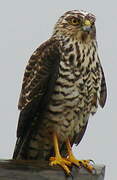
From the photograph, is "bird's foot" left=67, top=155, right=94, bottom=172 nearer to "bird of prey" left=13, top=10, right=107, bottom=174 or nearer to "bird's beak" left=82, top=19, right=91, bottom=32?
"bird of prey" left=13, top=10, right=107, bottom=174

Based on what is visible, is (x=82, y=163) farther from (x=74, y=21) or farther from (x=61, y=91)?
(x=74, y=21)

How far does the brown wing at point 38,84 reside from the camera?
6270mm

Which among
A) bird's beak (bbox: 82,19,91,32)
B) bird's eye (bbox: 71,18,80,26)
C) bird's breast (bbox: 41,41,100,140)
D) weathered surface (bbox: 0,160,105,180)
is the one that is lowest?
weathered surface (bbox: 0,160,105,180)

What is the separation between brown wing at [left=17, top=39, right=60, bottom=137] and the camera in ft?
20.6

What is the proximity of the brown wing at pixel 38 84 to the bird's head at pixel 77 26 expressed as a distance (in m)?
0.28

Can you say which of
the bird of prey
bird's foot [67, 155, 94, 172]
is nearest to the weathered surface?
bird's foot [67, 155, 94, 172]

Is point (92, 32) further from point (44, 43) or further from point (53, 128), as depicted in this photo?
point (53, 128)

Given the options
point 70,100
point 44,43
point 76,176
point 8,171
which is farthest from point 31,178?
point 44,43

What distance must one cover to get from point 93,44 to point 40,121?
41.3 inches

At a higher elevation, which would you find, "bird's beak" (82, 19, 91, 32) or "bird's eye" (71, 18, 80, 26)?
"bird's eye" (71, 18, 80, 26)

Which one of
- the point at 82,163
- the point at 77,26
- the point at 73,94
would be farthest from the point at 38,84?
the point at 82,163

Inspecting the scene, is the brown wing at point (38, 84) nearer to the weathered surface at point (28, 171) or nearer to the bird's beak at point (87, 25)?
the bird's beak at point (87, 25)

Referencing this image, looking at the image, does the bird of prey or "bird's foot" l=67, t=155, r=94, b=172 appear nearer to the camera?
"bird's foot" l=67, t=155, r=94, b=172

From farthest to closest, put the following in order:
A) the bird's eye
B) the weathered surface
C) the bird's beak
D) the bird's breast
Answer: the bird's eye < the bird's beak < the bird's breast < the weathered surface
